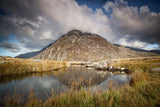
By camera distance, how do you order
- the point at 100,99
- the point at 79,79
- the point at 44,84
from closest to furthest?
the point at 100,99
the point at 44,84
the point at 79,79

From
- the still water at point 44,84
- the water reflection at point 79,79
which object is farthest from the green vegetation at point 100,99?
the water reflection at point 79,79

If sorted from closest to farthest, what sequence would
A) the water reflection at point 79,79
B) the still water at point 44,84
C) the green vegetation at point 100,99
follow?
the green vegetation at point 100,99
the still water at point 44,84
the water reflection at point 79,79

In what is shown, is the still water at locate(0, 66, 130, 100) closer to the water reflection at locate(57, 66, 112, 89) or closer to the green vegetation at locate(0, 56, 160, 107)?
the water reflection at locate(57, 66, 112, 89)

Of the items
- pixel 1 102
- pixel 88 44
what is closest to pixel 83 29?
pixel 88 44

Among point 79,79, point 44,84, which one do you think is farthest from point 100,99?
point 79,79

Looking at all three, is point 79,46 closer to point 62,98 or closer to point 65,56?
point 65,56

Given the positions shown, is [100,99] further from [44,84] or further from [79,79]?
[79,79]

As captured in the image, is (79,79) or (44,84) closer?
(44,84)

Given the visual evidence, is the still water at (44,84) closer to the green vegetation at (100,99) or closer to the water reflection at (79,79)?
the water reflection at (79,79)

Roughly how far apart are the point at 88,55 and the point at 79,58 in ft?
46.4

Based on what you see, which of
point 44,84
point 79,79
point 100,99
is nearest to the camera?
point 100,99

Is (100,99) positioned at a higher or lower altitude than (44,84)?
higher

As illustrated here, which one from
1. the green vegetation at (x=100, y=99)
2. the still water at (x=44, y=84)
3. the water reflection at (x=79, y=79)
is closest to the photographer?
the green vegetation at (x=100, y=99)

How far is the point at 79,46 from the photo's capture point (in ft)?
396
